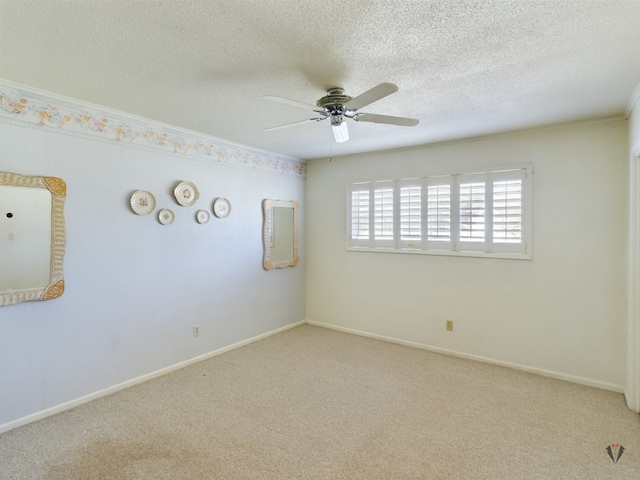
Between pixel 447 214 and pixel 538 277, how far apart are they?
109 cm

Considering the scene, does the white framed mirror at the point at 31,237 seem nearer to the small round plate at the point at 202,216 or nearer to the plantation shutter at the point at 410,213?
the small round plate at the point at 202,216

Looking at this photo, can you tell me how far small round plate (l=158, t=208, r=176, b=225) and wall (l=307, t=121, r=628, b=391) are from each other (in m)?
2.36

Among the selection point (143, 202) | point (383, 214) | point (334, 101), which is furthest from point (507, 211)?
point (143, 202)

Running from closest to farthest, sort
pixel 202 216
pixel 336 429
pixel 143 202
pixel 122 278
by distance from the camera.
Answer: pixel 336 429 → pixel 122 278 → pixel 143 202 → pixel 202 216

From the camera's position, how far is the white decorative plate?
3.06 m

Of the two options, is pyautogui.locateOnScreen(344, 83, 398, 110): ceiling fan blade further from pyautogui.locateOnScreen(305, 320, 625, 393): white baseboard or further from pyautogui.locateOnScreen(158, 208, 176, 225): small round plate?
pyautogui.locateOnScreen(305, 320, 625, 393): white baseboard

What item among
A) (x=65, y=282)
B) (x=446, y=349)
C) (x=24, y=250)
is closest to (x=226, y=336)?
(x=65, y=282)

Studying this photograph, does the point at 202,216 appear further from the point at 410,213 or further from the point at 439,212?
the point at 439,212

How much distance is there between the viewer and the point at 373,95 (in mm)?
1878

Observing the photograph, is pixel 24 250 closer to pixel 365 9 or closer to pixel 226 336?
pixel 226 336

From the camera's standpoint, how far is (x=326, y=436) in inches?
92.4

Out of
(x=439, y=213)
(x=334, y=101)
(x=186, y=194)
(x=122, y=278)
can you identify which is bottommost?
(x=122, y=278)

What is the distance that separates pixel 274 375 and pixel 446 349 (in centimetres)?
198

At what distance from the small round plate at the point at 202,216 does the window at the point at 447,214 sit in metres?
1.88
